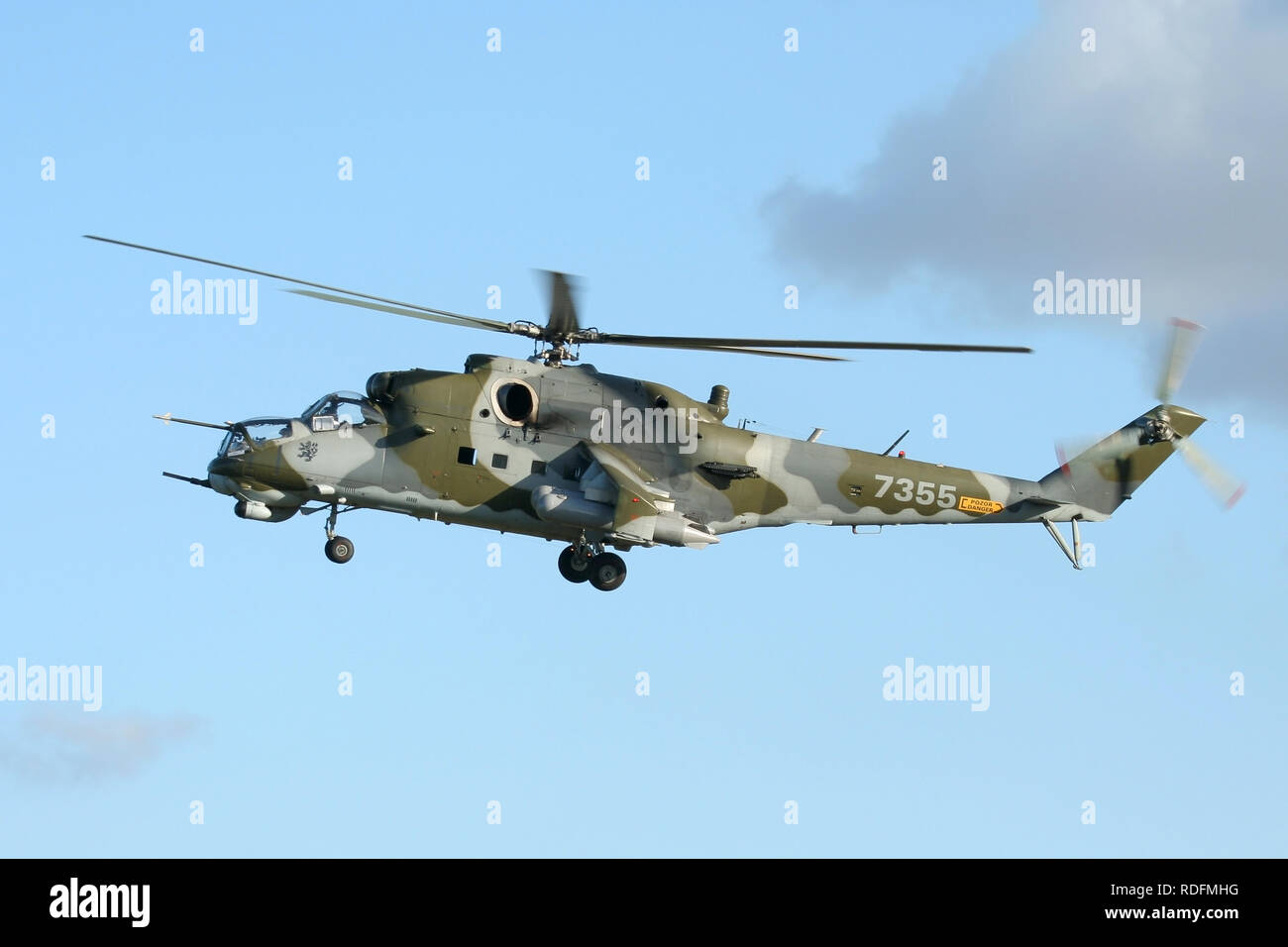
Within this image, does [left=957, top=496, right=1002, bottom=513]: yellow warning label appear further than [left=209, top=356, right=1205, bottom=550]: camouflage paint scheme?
Yes

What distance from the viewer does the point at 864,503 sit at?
44906mm

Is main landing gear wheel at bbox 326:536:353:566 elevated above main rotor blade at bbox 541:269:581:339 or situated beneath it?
situated beneath

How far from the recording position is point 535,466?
42844 millimetres

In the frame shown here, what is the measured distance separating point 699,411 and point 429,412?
6.14 metres

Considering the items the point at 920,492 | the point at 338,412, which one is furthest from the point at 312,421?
the point at 920,492

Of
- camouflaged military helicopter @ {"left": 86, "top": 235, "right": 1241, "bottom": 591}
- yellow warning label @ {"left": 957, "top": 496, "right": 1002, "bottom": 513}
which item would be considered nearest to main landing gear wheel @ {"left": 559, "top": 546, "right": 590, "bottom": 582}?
camouflaged military helicopter @ {"left": 86, "top": 235, "right": 1241, "bottom": 591}

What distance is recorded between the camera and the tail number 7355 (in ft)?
147

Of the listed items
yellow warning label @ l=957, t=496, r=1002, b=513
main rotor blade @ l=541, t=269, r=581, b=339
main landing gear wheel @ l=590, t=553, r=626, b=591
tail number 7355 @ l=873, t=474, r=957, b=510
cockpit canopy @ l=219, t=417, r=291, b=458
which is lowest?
main landing gear wheel @ l=590, t=553, r=626, b=591

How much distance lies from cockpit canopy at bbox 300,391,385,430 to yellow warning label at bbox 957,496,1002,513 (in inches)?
540

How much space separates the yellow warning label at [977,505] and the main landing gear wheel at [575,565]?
902 cm

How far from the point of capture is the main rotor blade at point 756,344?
39.4 m

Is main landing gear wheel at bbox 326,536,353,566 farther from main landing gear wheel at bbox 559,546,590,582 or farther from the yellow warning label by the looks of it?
the yellow warning label
